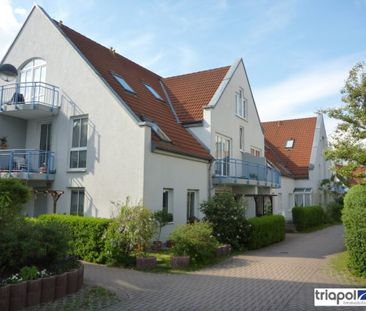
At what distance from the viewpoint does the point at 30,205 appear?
683 inches

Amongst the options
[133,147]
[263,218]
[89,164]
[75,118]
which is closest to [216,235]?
[263,218]

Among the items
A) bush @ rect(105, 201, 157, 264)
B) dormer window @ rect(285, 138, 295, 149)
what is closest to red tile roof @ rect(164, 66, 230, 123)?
bush @ rect(105, 201, 157, 264)

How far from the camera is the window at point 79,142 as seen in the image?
1630 cm

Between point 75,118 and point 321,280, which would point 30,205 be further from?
point 321,280

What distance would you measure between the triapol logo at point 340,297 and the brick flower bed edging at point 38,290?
16.4ft

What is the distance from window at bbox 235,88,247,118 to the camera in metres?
23.5

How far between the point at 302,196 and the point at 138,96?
19.9m

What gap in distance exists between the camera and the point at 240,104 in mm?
24000

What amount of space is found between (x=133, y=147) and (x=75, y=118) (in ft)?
12.3

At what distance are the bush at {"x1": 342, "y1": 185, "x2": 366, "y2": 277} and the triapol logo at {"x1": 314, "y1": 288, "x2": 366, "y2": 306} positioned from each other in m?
1.71

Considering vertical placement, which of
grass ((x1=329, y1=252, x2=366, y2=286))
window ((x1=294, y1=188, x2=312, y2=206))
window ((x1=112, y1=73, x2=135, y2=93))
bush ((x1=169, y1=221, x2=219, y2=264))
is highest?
window ((x1=112, y1=73, x2=135, y2=93))

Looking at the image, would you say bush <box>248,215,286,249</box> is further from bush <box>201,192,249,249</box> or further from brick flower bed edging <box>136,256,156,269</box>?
brick flower bed edging <box>136,256,156,269</box>

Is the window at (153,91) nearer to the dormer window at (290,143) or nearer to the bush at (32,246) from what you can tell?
the bush at (32,246)

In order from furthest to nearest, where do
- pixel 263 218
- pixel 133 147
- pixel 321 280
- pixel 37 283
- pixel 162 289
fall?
pixel 263 218 < pixel 133 147 < pixel 321 280 < pixel 162 289 < pixel 37 283
